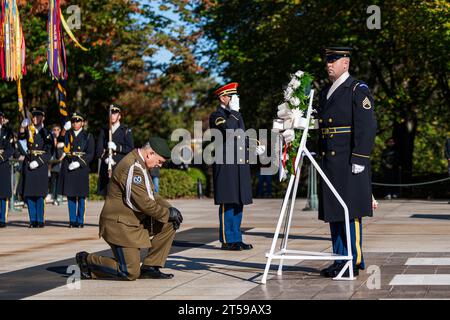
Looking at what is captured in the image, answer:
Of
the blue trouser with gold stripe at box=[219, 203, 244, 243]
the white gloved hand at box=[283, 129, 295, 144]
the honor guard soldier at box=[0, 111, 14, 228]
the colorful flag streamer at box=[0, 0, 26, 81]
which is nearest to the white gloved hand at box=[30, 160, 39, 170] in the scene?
the honor guard soldier at box=[0, 111, 14, 228]

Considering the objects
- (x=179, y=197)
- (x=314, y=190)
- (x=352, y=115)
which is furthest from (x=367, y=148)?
(x=179, y=197)

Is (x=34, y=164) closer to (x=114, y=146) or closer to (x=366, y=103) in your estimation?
(x=114, y=146)

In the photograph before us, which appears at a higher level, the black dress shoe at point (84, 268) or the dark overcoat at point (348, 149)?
the dark overcoat at point (348, 149)

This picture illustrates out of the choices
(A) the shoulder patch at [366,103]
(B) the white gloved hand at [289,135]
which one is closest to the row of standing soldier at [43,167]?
(B) the white gloved hand at [289,135]

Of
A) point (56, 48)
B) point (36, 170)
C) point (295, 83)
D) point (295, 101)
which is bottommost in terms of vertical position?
point (36, 170)

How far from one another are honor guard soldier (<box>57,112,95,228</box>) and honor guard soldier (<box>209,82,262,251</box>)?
4.70 meters

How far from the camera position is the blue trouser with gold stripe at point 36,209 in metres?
17.9

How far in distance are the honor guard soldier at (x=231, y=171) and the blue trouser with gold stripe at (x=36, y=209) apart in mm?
5271

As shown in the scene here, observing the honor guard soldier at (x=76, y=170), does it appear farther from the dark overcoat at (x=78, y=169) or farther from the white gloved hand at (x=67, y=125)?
the white gloved hand at (x=67, y=125)

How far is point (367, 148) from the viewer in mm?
9898

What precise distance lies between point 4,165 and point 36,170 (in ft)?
1.82

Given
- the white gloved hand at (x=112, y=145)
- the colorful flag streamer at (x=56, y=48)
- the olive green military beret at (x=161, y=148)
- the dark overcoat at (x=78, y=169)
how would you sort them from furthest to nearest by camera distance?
the colorful flag streamer at (x=56, y=48) < the dark overcoat at (x=78, y=169) < the white gloved hand at (x=112, y=145) < the olive green military beret at (x=161, y=148)

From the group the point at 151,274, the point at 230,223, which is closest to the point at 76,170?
the point at 230,223

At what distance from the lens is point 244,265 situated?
37.4 ft
